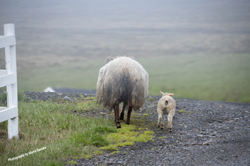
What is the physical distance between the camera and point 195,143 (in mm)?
6066

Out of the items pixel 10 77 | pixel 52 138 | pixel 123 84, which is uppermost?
pixel 10 77

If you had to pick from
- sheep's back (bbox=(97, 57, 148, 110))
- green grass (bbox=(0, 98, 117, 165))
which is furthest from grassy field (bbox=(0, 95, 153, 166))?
sheep's back (bbox=(97, 57, 148, 110))

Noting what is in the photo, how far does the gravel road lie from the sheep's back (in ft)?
3.58

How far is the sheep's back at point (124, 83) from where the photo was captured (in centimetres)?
654

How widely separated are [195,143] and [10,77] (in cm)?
427

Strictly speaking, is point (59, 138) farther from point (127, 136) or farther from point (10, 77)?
point (10, 77)

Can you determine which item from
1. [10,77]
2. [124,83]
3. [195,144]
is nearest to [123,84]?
[124,83]

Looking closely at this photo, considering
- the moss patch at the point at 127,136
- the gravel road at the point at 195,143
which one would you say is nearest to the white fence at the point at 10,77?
the gravel road at the point at 195,143

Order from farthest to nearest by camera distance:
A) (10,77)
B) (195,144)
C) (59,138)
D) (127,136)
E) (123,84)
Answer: (123,84) < (127,136) < (195,144) < (59,138) < (10,77)

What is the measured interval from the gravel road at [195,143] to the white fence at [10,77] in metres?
1.91

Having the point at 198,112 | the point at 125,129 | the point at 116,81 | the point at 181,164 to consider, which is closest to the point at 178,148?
the point at 181,164

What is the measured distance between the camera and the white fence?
18.2ft

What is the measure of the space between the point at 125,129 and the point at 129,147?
106cm

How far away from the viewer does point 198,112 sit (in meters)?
9.02
